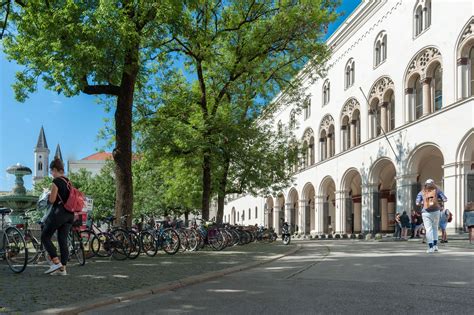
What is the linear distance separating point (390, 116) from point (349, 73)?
7.25m

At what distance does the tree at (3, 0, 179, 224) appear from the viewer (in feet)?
39.3

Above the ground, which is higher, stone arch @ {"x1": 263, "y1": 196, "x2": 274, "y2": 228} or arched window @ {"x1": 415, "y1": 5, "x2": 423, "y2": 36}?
arched window @ {"x1": 415, "y1": 5, "x2": 423, "y2": 36}

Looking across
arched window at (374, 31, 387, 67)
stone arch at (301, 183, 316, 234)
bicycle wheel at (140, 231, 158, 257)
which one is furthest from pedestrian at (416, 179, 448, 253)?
stone arch at (301, 183, 316, 234)

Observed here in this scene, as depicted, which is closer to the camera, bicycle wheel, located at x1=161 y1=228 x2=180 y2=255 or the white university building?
bicycle wheel, located at x1=161 y1=228 x2=180 y2=255

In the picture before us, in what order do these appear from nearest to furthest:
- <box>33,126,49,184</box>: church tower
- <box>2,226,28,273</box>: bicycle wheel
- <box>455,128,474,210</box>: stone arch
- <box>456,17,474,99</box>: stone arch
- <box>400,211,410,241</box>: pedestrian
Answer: <box>2,226,28,273</box>: bicycle wheel
<box>455,128,474,210</box>: stone arch
<box>456,17,474,99</box>: stone arch
<box>400,211,410,241</box>: pedestrian
<box>33,126,49,184</box>: church tower

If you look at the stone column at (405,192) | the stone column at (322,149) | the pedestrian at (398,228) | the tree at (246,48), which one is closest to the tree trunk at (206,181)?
the tree at (246,48)

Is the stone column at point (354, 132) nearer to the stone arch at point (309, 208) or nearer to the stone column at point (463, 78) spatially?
the stone arch at point (309, 208)

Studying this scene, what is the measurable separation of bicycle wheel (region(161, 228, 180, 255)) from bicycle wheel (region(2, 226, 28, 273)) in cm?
554

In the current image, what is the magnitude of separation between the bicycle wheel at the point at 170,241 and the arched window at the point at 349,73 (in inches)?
1041

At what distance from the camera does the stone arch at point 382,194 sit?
33875mm

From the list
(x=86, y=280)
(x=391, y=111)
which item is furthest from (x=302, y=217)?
(x=86, y=280)

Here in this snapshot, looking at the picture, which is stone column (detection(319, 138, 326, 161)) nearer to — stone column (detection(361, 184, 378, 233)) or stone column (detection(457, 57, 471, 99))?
stone column (detection(361, 184, 378, 233))

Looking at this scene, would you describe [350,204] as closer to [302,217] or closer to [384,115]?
[384,115]

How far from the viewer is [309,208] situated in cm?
5022
